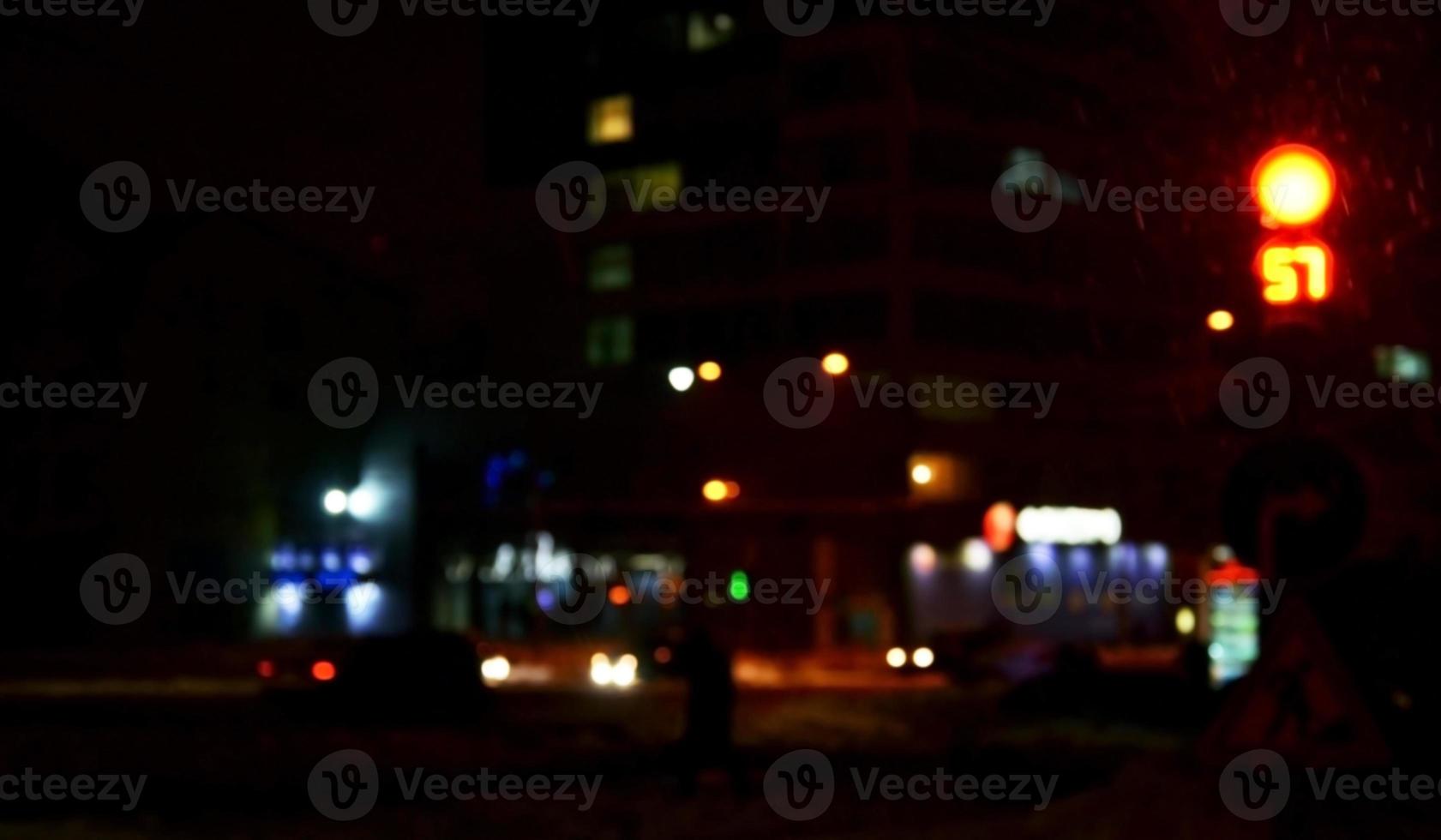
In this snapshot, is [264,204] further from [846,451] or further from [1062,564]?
[1062,564]

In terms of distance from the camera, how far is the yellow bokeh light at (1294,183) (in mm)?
7805

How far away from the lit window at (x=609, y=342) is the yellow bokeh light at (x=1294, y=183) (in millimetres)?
48440

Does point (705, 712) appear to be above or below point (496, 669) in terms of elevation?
below

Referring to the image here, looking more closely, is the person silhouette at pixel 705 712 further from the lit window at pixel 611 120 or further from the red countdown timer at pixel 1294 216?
the lit window at pixel 611 120

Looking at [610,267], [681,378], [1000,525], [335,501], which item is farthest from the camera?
[610,267]

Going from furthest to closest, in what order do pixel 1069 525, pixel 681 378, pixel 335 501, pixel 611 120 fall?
pixel 611 120 < pixel 1069 525 < pixel 335 501 < pixel 681 378

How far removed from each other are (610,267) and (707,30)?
8980mm

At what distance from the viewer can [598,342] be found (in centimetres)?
5722

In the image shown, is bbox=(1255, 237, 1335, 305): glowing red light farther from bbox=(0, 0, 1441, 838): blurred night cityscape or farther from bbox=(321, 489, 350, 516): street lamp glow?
bbox=(321, 489, 350, 516): street lamp glow

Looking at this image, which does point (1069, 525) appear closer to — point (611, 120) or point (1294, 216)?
point (611, 120)

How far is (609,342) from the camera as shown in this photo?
187 feet

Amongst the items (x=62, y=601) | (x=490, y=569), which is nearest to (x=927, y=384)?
(x=490, y=569)

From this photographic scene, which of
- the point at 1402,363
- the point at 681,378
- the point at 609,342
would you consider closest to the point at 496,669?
the point at 681,378

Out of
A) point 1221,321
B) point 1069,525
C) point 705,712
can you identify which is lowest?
point 705,712
